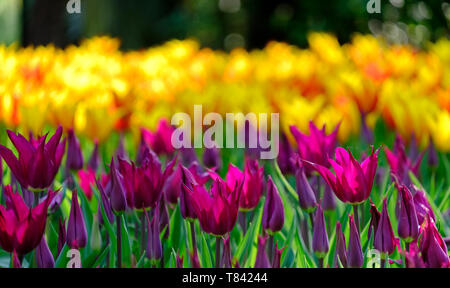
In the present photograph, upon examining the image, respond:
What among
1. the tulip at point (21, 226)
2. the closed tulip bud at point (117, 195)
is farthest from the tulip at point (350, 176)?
the tulip at point (21, 226)

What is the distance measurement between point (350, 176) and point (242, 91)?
1389 mm

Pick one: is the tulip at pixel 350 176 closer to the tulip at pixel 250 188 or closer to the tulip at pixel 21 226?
the tulip at pixel 250 188

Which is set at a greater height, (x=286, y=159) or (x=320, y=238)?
(x=286, y=159)

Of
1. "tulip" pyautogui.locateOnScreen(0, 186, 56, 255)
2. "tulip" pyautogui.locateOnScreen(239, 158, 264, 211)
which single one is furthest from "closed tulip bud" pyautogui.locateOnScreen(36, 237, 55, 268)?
"tulip" pyautogui.locateOnScreen(239, 158, 264, 211)

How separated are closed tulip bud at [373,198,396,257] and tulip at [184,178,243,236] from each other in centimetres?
24

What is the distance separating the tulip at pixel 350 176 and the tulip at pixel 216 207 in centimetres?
16

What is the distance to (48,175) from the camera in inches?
49.5

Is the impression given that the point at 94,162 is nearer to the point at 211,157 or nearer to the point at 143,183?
the point at 211,157

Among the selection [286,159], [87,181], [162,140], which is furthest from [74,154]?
[286,159]

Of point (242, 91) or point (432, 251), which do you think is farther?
point (242, 91)

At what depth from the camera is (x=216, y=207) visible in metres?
1.10

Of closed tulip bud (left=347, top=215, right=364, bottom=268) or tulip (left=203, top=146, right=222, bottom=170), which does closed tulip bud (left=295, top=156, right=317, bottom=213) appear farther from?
tulip (left=203, top=146, right=222, bottom=170)
